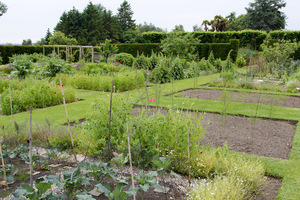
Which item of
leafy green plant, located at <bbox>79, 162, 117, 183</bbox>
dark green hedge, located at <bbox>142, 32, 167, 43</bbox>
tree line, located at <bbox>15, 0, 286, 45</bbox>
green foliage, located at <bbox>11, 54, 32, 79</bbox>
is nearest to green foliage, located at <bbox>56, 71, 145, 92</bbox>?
green foliage, located at <bbox>11, 54, 32, 79</bbox>

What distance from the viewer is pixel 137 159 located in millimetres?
3070

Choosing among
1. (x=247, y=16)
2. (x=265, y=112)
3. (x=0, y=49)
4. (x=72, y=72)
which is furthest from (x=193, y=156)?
(x=247, y=16)

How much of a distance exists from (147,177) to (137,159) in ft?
2.61

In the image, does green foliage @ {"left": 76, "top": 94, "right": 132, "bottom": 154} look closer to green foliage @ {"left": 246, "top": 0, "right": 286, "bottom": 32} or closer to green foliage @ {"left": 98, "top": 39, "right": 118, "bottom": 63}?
green foliage @ {"left": 98, "top": 39, "right": 118, "bottom": 63}

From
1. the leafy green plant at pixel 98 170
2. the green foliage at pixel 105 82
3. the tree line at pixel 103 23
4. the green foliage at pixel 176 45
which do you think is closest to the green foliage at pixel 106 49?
the green foliage at pixel 176 45

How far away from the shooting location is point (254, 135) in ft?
14.9

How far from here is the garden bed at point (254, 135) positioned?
3902 mm

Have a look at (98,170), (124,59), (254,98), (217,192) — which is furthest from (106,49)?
(217,192)

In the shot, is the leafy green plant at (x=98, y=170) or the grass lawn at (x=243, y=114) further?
the grass lawn at (x=243, y=114)

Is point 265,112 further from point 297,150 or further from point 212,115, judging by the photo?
point 297,150

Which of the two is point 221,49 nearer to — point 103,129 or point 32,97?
point 32,97

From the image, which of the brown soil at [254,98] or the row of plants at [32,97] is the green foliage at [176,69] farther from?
the row of plants at [32,97]

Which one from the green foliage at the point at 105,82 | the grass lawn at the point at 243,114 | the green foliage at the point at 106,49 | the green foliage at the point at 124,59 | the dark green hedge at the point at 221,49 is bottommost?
the grass lawn at the point at 243,114

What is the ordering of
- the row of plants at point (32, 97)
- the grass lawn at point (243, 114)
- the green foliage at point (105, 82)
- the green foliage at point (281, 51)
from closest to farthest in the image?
1. the grass lawn at point (243, 114)
2. the row of plants at point (32, 97)
3. the green foliage at point (105, 82)
4. the green foliage at point (281, 51)
